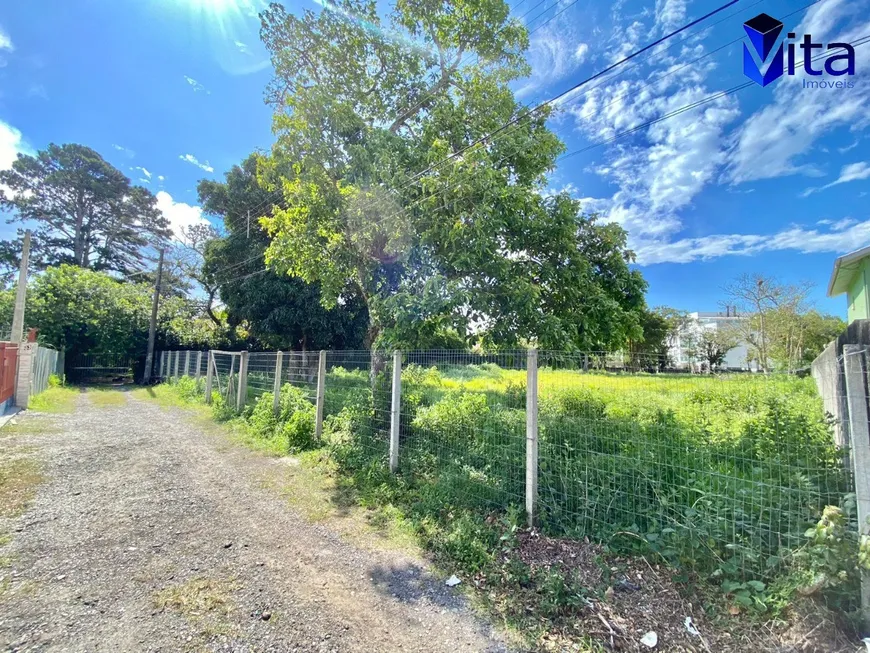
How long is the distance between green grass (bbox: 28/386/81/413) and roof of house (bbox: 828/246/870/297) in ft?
56.5

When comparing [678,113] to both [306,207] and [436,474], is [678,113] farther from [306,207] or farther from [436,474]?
[306,207]

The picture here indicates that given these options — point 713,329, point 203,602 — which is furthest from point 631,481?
point 713,329

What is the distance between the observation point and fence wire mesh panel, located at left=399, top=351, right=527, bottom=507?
12.4ft

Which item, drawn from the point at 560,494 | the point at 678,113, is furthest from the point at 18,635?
the point at 678,113

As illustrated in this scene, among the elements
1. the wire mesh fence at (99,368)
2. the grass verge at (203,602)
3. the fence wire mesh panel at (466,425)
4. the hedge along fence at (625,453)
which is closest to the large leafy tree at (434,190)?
the fence wire mesh panel at (466,425)

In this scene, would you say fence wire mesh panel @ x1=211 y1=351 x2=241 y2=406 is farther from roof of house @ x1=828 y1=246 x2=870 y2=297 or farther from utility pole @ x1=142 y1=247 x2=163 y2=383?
roof of house @ x1=828 y1=246 x2=870 y2=297

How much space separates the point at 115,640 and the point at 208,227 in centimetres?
3033

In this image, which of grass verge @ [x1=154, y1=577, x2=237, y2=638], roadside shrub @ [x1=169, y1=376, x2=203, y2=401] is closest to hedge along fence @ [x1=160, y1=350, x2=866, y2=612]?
grass verge @ [x1=154, y1=577, x2=237, y2=638]

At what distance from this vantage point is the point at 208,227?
27594mm

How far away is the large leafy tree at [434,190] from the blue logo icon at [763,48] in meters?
2.37

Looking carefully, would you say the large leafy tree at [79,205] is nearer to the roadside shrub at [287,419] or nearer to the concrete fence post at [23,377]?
the concrete fence post at [23,377]

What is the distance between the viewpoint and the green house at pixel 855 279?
22.7ft

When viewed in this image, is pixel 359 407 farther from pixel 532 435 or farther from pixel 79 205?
pixel 79 205

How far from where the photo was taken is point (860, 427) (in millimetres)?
2145
